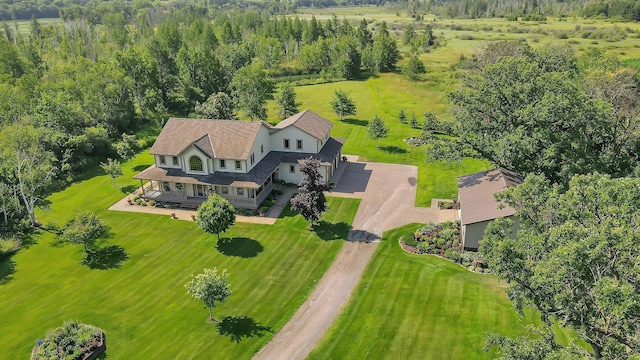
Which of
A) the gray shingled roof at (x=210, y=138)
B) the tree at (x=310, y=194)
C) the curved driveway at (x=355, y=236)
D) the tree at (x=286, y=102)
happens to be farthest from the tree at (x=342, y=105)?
the tree at (x=310, y=194)

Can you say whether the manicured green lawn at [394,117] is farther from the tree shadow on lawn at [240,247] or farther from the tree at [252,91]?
the tree shadow on lawn at [240,247]

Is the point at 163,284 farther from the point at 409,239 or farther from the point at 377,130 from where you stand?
the point at 377,130

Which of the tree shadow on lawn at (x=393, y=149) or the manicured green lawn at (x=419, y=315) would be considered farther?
the tree shadow on lawn at (x=393, y=149)

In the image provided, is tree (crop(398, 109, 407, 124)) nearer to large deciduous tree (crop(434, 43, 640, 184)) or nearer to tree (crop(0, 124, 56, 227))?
large deciduous tree (crop(434, 43, 640, 184))

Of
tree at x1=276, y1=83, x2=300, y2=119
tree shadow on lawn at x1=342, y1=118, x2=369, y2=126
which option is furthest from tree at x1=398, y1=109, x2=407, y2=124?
tree at x1=276, y1=83, x2=300, y2=119

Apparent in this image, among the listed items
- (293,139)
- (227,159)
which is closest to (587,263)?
(227,159)

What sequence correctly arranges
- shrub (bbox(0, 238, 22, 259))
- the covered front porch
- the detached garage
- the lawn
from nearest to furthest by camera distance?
the lawn → the detached garage → shrub (bbox(0, 238, 22, 259)) → the covered front porch

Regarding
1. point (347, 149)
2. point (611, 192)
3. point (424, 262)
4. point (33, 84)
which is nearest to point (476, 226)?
point (424, 262)
